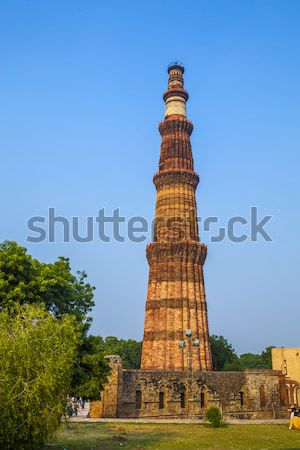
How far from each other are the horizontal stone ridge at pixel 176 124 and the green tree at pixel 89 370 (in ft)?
100

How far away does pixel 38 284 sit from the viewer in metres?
18.3

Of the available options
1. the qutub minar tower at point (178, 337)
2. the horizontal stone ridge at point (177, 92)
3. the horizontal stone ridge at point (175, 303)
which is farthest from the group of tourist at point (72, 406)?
the horizontal stone ridge at point (177, 92)

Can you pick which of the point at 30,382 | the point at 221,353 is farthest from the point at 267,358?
the point at 30,382

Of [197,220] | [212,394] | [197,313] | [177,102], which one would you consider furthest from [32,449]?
[177,102]

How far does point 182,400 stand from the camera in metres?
32.8

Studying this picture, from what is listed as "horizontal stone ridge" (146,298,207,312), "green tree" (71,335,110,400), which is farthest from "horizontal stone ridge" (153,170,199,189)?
"green tree" (71,335,110,400)

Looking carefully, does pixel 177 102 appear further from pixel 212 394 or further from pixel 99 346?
pixel 99 346

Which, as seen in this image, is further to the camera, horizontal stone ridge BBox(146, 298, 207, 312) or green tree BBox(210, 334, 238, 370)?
green tree BBox(210, 334, 238, 370)

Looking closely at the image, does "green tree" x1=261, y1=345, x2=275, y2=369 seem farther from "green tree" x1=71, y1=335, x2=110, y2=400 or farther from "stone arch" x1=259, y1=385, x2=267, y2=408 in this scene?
"green tree" x1=71, y1=335, x2=110, y2=400

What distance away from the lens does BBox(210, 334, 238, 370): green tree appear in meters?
57.6

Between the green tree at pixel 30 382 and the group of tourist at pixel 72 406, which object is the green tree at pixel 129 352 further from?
the green tree at pixel 30 382

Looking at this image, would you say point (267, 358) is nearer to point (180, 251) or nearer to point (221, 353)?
point (221, 353)

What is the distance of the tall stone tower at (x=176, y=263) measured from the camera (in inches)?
1515

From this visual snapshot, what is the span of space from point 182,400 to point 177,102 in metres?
28.5
